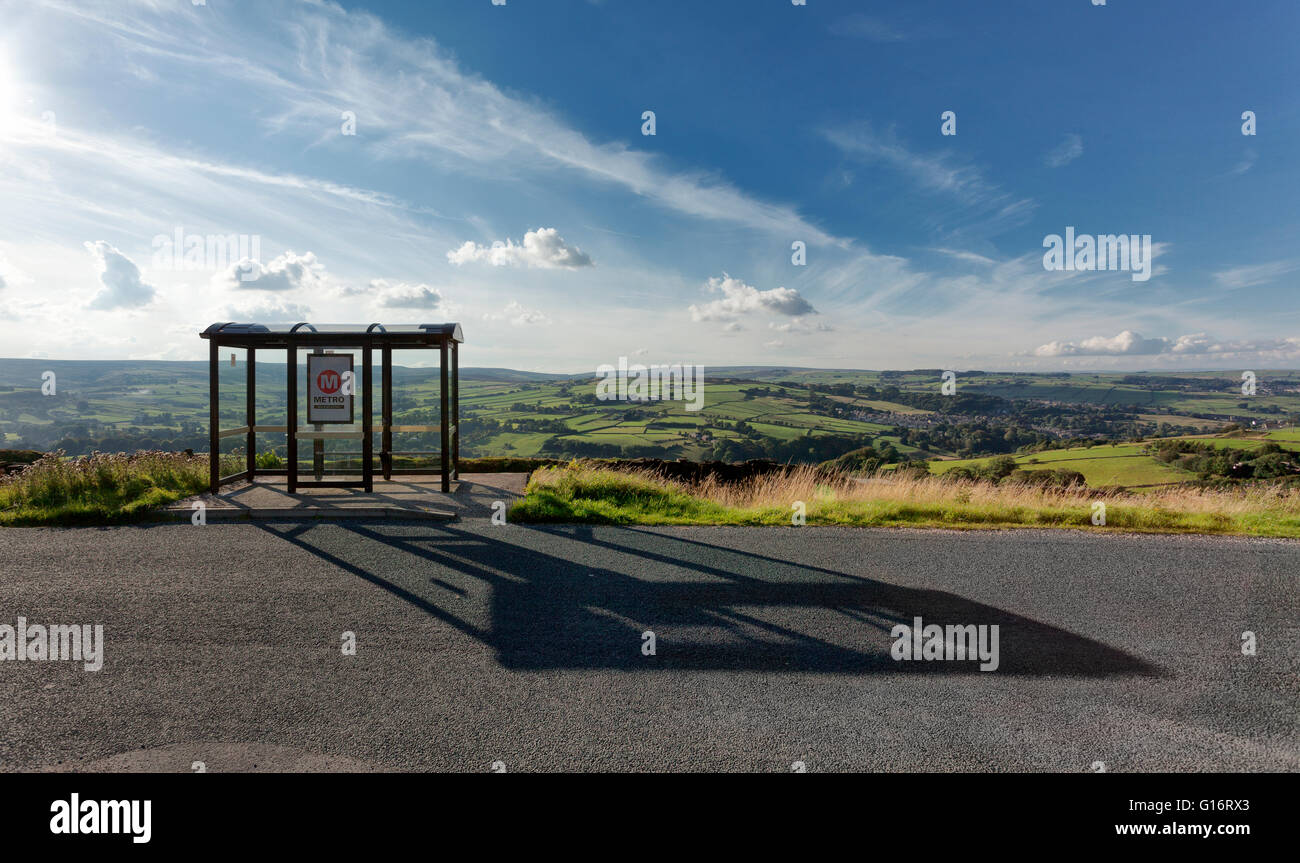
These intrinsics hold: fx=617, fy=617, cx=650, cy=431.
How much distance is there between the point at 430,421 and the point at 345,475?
2067 millimetres

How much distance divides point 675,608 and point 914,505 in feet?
21.5

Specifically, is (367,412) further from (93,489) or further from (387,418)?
(93,489)

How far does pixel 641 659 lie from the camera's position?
4.89m

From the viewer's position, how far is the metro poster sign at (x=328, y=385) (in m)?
11.9

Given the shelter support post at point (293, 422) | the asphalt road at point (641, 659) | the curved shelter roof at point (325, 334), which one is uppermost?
the curved shelter roof at point (325, 334)

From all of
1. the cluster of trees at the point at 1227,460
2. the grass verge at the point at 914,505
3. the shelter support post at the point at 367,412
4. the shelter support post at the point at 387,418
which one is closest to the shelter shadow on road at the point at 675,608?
the grass verge at the point at 914,505

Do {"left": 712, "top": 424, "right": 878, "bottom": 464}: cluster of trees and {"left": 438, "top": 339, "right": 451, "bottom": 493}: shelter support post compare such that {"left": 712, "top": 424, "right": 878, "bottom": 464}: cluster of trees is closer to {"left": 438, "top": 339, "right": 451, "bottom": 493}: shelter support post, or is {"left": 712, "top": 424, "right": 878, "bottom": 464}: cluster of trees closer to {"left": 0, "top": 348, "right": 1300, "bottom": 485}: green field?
{"left": 0, "top": 348, "right": 1300, "bottom": 485}: green field

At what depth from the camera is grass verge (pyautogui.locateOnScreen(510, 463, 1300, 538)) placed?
10.1 m

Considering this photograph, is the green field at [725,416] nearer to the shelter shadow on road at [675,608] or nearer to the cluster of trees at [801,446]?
the cluster of trees at [801,446]

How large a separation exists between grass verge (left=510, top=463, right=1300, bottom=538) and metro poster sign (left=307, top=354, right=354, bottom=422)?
159 inches

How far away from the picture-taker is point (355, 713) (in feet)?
13.1

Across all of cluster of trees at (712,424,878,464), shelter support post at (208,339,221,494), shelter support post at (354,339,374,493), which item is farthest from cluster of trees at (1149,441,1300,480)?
shelter support post at (208,339,221,494)

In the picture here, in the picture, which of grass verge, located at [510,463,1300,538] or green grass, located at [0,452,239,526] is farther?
grass verge, located at [510,463,1300,538]

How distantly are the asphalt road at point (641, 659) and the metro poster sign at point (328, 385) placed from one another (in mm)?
3925
